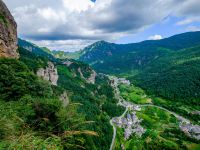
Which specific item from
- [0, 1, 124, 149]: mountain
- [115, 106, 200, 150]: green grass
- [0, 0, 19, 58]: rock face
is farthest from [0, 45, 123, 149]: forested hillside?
[115, 106, 200, 150]: green grass

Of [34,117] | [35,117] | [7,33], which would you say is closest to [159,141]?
[7,33]

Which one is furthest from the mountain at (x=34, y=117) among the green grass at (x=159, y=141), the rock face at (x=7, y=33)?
the green grass at (x=159, y=141)

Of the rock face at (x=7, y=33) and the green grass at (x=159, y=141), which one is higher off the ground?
the rock face at (x=7, y=33)

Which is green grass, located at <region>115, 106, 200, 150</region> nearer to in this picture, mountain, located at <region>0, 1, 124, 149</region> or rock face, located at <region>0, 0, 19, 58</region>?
rock face, located at <region>0, 0, 19, 58</region>

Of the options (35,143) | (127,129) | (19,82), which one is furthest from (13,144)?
(127,129)

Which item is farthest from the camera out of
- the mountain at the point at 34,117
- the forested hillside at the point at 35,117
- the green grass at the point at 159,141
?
the green grass at the point at 159,141

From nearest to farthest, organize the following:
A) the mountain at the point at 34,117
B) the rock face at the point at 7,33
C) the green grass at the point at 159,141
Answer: the mountain at the point at 34,117 < the rock face at the point at 7,33 < the green grass at the point at 159,141

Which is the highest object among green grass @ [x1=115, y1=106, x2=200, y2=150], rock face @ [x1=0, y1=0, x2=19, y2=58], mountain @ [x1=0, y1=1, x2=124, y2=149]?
rock face @ [x1=0, y1=0, x2=19, y2=58]

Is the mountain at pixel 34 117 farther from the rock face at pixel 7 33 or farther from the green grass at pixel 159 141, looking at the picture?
the green grass at pixel 159 141
